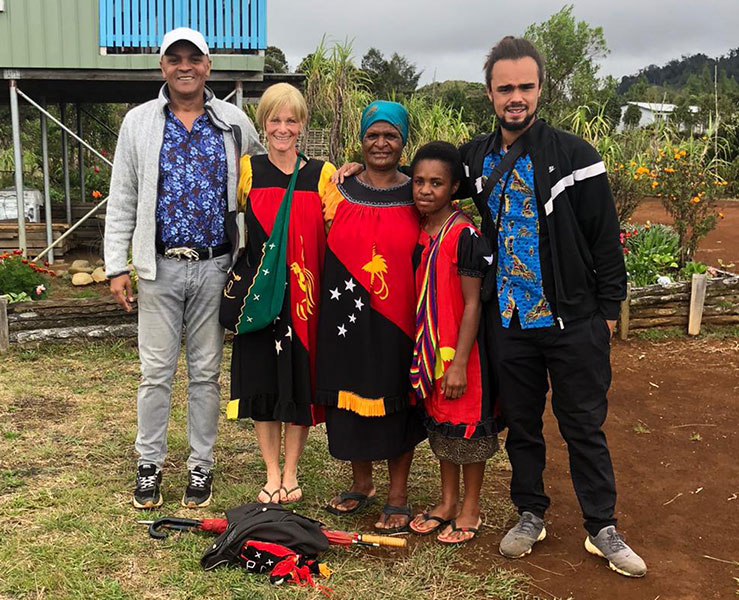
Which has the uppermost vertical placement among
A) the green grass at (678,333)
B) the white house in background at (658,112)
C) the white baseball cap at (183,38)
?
the white house in background at (658,112)

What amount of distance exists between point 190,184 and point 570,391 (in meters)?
1.85

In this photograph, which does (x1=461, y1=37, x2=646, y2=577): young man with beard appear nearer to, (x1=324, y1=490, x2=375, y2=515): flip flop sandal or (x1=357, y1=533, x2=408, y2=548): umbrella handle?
(x1=357, y1=533, x2=408, y2=548): umbrella handle

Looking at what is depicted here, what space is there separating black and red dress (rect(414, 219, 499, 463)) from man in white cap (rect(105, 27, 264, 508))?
0.97 metres

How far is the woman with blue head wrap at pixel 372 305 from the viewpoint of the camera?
3.20 meters

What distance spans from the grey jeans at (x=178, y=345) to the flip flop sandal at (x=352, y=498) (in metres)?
0.65

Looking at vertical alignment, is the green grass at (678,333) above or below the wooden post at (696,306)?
below

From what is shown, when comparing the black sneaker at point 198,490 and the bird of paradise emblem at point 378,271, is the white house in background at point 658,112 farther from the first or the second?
the black sneaker at point 198,490

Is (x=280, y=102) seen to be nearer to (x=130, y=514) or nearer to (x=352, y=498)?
(x=352, y=498)

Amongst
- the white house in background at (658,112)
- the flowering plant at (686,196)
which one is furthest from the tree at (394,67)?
the flowering plant at (686,196)

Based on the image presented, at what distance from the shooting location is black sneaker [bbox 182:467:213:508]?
147 inches

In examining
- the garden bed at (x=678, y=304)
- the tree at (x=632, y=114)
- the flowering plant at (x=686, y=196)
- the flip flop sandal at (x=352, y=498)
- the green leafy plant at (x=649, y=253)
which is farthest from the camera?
the tree at (x=632, y=114)

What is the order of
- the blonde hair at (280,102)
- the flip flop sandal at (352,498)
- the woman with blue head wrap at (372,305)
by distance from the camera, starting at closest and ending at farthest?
the woman with blue head wrap at (372,305) → the blonde hair at (280,102) → the flip flop sandal at (352,498)

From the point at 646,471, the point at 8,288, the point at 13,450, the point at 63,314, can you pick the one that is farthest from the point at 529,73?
the point at 8,288

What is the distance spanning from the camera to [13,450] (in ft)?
14.5
